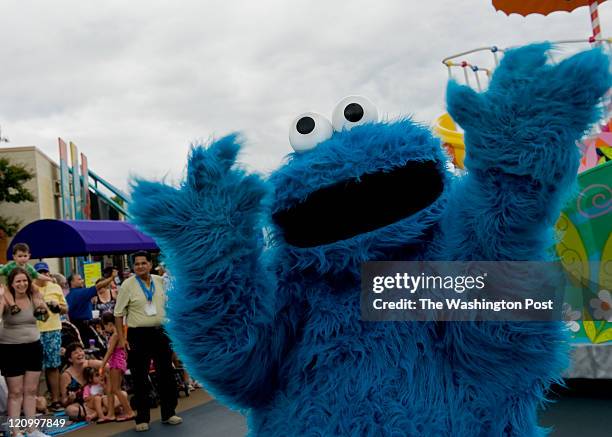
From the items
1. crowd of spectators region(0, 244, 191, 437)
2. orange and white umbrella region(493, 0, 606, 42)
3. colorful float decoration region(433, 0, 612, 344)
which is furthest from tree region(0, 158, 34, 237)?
colorful float decoration region(433, 0, 612, 344)

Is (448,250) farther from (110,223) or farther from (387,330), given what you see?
(110,223)

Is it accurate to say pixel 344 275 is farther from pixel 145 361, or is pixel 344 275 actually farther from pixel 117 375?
pixel 117 375

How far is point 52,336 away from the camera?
5.89 meters

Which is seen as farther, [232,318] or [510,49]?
[232,318]

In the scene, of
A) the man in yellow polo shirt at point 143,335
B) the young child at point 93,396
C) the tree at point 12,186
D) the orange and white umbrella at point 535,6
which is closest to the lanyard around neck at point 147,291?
the man in yellow polo shirt at point 143,335

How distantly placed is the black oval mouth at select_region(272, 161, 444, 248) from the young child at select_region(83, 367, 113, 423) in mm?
4976

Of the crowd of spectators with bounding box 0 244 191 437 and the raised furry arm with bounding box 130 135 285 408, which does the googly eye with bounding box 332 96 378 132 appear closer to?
the raised furry arm with bounding box 130 135 285 408

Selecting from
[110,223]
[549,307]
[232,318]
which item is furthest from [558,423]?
[110,223]

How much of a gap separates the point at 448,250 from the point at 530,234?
8.2 inches

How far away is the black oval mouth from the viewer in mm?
1434

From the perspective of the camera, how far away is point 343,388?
57.2 inches

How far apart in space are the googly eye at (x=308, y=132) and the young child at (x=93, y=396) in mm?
4947

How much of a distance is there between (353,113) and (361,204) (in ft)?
0.94

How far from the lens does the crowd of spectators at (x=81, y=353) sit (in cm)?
466
